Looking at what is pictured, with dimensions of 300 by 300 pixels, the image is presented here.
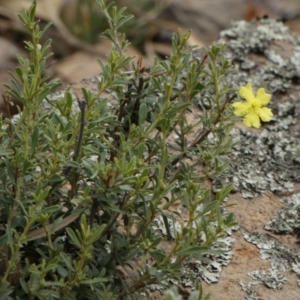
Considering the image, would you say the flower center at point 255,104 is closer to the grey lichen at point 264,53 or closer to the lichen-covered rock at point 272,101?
the lichen-covered rock at point 272,101

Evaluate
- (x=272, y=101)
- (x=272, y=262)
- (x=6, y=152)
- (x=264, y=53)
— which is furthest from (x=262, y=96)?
(x=264, y=53)

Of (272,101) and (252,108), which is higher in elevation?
(272,101)

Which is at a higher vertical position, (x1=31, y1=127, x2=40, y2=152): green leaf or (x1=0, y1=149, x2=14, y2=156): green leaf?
(x1=31, y1=127, x2=40, y2=152): green leaf

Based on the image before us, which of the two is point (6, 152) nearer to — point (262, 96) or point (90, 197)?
point (90, 197)

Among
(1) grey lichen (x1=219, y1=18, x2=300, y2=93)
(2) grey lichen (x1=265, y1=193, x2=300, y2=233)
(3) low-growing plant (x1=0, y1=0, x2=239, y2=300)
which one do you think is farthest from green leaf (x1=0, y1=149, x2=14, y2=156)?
(1) grey lichen (x1=219, y1=18, x2=300, y2=93)

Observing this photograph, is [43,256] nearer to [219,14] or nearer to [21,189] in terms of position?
[21,189]

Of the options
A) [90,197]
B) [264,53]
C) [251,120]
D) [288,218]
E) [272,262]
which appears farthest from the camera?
[264,53]

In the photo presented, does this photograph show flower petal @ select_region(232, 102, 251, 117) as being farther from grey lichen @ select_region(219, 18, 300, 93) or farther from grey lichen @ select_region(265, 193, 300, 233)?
grey lichen @ select_region(219, 18, 300, 93)

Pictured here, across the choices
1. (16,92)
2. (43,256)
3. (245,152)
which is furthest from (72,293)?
(245,152)

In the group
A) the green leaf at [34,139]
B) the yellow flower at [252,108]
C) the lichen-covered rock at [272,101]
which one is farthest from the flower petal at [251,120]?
the green leaf at [34,139]

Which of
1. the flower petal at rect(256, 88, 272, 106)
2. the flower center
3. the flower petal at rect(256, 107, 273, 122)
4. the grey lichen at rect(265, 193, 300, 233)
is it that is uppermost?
the flower petal at rect(256, 88, 272, 106)
